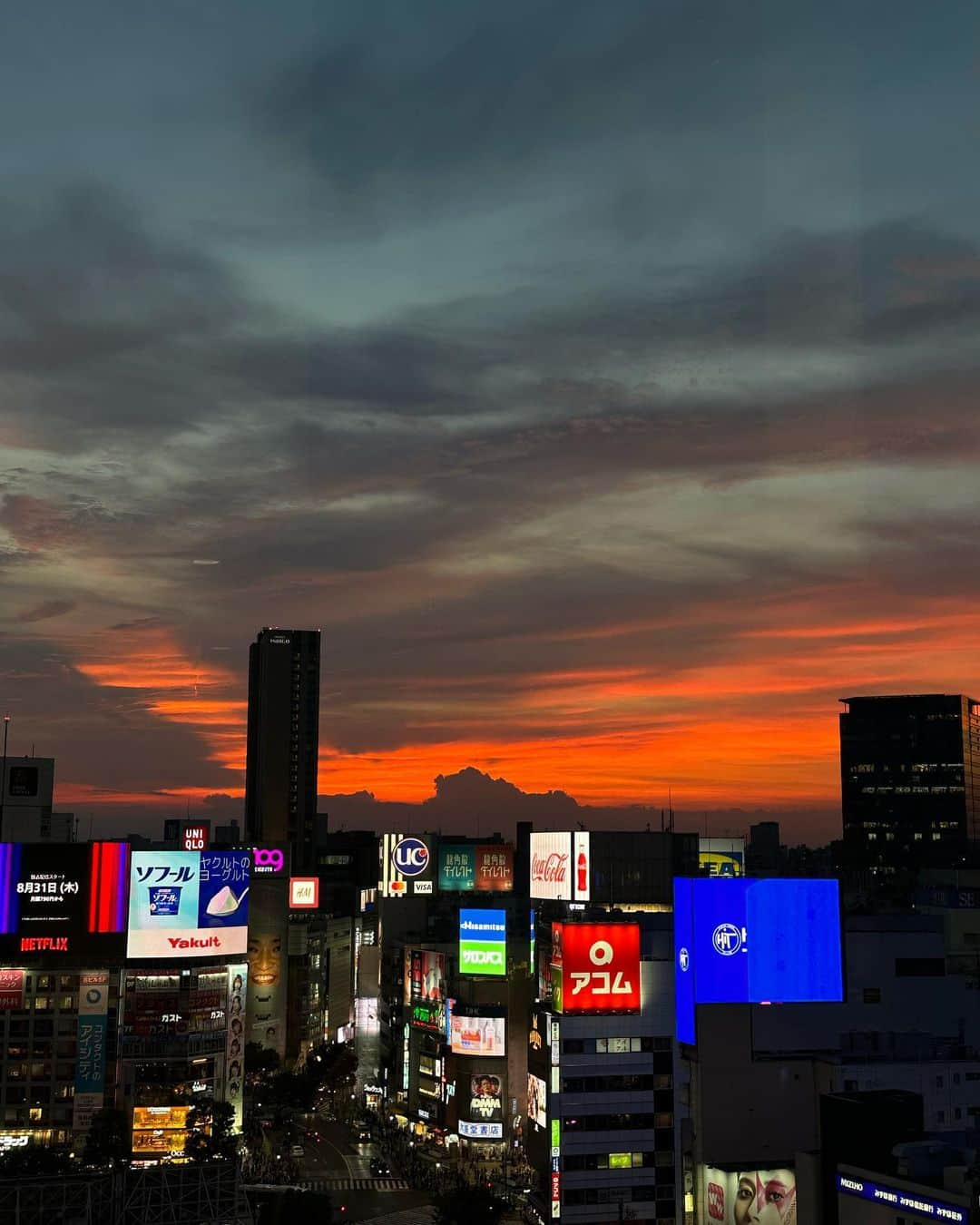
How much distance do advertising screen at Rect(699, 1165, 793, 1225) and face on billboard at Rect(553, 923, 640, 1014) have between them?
1307 cm

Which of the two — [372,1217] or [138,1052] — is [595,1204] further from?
[138,1052]

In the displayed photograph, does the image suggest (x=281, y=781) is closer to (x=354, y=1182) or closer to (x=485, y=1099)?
(x=485, y=1099)

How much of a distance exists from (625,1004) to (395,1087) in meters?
45.5

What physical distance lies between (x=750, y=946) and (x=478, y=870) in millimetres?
64080

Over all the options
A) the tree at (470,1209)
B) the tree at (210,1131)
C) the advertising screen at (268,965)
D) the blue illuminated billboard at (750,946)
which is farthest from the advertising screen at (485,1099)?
the advertising screen at (268,965)

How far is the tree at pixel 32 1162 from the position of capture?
72.1 m

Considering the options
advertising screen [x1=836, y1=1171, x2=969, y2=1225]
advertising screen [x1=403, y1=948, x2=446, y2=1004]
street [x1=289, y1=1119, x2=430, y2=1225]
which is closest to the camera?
advertising screen [x1=836, y1=1171, x2=969, y2=1225]

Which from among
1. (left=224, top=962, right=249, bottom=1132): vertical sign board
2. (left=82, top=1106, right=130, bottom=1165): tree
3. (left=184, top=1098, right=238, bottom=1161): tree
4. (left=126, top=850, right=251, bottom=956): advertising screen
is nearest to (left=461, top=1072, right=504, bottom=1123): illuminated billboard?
(left=184, top=1098, right=238, bottom=1161): tree

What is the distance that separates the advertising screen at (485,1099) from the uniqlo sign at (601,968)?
2582cm

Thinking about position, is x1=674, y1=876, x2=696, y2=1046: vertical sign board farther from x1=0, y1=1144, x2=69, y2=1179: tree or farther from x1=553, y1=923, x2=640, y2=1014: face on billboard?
x1=0, y1=1144, x2=69, y2=1179: tree

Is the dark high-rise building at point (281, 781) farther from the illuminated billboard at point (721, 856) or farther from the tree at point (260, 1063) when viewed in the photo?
the illuminated billboard at point (721, 856)

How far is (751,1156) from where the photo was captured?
56.3 m

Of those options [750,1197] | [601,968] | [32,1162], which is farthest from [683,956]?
[32,1162]

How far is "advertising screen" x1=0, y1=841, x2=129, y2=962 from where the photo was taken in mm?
92250
